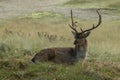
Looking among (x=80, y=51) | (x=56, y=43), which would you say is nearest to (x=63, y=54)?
(x=80, y=51)

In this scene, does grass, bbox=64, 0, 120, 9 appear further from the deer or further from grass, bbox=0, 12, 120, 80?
the deer

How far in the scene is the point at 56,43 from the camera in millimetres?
18656

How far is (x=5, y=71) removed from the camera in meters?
10.2

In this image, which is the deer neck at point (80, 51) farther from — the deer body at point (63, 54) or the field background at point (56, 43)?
the field background at point (56, 43)

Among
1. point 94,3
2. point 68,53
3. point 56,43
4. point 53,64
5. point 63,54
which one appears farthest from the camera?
point 94,3

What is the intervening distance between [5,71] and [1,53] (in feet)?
11.5

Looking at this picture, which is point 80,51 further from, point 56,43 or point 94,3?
point 94,3

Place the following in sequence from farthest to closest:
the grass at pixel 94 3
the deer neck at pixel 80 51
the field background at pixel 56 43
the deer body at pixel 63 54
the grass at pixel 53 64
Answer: the grass at pixel 94 3, the deer neck at pixel 80 51, the deer body at pixel 63 54, the field background at pixel 56 43, the grass at pixel 53 64

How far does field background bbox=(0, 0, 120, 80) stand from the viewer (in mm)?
10125

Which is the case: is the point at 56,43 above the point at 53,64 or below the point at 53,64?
below

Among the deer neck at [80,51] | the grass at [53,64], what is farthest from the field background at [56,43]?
the deer neck at [80,51]

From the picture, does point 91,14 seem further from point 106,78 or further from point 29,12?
point 106,78

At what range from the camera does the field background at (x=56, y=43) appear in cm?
1012

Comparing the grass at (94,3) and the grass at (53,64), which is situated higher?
the grass at (53,64)
